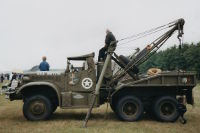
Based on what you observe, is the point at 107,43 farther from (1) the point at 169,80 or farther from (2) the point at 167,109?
(2) the point at 167,109

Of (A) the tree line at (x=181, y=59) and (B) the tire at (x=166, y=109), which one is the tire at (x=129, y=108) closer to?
(B) the tire at (x=166, y=109)

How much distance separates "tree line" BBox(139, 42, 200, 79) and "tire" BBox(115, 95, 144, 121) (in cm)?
3610

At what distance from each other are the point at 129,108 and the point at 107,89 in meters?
1.13

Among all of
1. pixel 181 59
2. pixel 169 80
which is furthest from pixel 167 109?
pixel 181 59

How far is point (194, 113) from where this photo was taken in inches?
534

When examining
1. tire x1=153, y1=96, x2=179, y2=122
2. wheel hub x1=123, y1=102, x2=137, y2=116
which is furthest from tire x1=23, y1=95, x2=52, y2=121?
tire x1=153, y1=96, x2=179, y2=122

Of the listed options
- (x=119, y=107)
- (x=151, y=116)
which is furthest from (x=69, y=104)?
(x=151, y=116)

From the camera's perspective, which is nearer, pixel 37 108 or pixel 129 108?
pixel 37 108

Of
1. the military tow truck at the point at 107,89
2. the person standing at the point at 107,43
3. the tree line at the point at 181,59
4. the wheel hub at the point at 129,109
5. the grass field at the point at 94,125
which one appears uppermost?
the tree line at the point at 181,59

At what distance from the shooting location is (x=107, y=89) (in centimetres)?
1217

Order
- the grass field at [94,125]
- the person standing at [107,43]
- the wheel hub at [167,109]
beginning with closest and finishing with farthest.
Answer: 1. the grass field at [94,125]
2. the wheel hub at [167,109]
3. the person standing at [107,43]

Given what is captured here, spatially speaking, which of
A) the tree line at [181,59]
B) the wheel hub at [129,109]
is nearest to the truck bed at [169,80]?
the wheel hub at [129,109]

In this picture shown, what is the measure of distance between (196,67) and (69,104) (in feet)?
169

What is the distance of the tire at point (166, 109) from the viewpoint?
11711 mm
